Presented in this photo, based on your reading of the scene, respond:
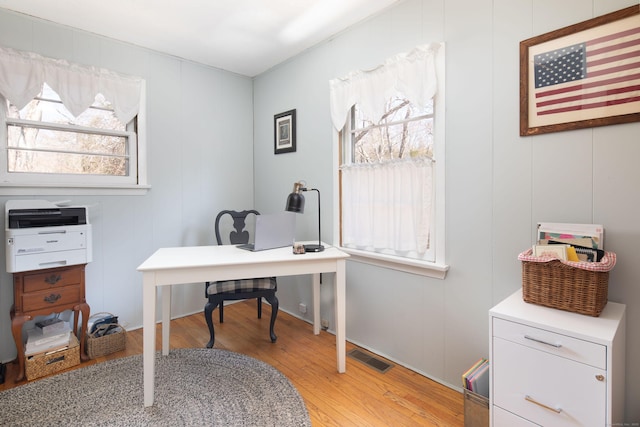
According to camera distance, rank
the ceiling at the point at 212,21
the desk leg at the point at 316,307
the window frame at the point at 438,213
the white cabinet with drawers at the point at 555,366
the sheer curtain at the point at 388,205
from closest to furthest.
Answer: the white cabinet with drawers at the point at 555,366, the window frame at the point at 438,213, the sheer curtain at the point at 388,205, the ceiling at the point at 212,21, the desk leg at the point at 316,307

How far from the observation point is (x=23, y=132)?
2.34m

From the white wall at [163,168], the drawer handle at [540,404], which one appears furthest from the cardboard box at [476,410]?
the white wall at [163,168]

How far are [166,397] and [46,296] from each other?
3.68 feet

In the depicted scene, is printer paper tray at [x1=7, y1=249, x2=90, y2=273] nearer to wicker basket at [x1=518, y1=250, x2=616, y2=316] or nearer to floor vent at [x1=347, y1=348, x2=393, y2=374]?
floor vent at [x1=347, y1=348, x2=393, y2=374]

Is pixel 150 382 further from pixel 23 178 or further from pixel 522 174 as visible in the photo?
pixel 522 174

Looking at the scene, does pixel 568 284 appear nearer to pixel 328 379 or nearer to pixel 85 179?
pixel 328 379

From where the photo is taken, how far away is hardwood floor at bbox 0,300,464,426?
1.69 m

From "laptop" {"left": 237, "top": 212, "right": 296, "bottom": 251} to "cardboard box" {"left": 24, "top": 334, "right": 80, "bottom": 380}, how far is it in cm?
132

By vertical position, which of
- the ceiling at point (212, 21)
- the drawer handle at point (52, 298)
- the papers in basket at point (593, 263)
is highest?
the ceiling at point (212, 21)

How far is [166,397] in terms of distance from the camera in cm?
182

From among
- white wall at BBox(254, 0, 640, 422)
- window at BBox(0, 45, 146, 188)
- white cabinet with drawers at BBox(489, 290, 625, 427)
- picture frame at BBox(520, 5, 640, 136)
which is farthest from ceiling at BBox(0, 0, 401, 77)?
white cabinet with drawers at BBox(489, 290, 625, 427)

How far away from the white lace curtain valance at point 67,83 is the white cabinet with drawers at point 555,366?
10.1ft

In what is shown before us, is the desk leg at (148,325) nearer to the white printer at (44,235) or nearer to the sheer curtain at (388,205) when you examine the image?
the white printer at (44,235)

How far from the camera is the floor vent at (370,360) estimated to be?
7.07 ft
